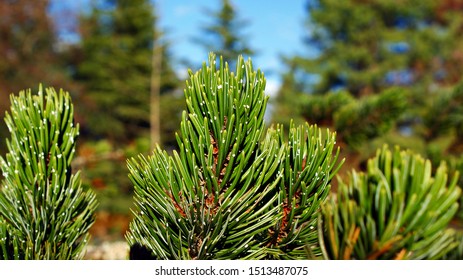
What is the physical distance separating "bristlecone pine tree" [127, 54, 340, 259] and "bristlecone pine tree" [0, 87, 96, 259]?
0.22 meters

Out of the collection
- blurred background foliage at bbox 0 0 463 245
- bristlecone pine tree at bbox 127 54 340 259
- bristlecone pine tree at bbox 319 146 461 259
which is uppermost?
blurred background foliage at bbox 0 0 463 245

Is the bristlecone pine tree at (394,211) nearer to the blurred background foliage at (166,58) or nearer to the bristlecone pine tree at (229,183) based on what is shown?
the bristlecone pine tree at (229,183)

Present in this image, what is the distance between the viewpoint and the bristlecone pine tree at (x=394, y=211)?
28.7 inches

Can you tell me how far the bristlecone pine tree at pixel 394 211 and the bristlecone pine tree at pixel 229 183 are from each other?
24cm

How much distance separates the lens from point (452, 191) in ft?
2.43

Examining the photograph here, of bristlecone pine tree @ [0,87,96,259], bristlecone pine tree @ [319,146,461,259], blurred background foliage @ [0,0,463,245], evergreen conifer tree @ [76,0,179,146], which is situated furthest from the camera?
evergreen conifer tree @ [76,0,179,146]

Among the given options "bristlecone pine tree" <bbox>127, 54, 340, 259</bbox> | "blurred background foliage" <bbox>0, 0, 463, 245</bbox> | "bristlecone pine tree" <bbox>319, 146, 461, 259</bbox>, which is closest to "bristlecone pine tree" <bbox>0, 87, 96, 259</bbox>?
"bristlecone pine tree" <bbox>127, 54, 340, 259</bbox>

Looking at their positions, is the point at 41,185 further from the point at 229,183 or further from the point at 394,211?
the point at 394,211

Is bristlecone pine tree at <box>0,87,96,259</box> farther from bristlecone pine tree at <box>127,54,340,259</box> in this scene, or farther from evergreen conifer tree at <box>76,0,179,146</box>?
evergreen conifer tree at <box>76,0,179,146</box>

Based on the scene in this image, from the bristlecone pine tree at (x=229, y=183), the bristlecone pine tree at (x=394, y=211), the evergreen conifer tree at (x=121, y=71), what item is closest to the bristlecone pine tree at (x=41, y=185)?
the bristlecone pine tree at (x=229, y=183)

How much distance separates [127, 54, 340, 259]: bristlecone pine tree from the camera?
102cm

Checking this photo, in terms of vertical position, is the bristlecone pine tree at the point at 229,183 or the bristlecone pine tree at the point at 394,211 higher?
the bristlecone pine tree at the point at 229,183
